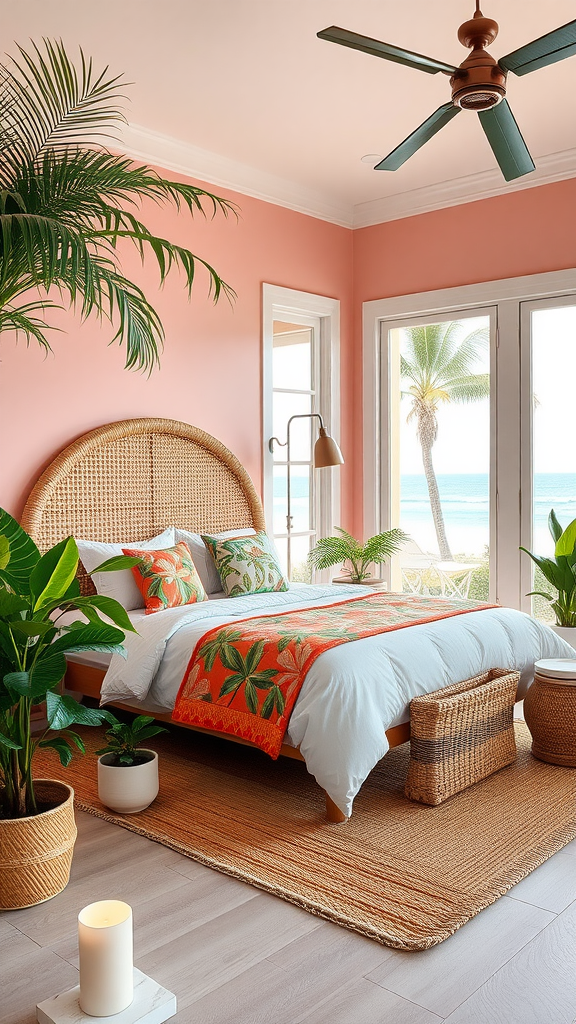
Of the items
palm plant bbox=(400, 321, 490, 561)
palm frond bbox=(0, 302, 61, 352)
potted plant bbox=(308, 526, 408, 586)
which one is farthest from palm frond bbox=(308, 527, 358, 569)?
palm frond bbox=(0, 302, 61, 352)

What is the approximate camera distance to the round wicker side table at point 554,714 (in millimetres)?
3246

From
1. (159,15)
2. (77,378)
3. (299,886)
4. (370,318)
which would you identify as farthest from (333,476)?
(299,886)

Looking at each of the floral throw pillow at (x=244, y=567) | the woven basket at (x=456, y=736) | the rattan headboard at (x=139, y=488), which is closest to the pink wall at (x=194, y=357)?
the rattan headboard at (x=139, y=488)

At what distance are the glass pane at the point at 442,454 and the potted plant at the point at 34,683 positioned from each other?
3.26 metres

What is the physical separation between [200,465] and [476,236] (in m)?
2.21

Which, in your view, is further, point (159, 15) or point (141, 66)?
Answer: point (141, 66)

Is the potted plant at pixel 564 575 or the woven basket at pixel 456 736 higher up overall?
the potted plant at pixel 564 575

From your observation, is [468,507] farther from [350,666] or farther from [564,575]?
[350,666]

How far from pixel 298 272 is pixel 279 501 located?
1.49 metres

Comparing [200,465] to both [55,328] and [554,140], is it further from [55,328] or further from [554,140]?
[554,140]

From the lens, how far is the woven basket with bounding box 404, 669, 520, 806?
2.85 m

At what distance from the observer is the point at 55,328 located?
3.92 m

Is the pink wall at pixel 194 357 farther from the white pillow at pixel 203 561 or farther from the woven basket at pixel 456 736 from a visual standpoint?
the woven basket at pixel 456 736

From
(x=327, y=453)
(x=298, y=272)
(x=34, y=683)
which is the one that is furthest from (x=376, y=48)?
(x=298, y=272)
